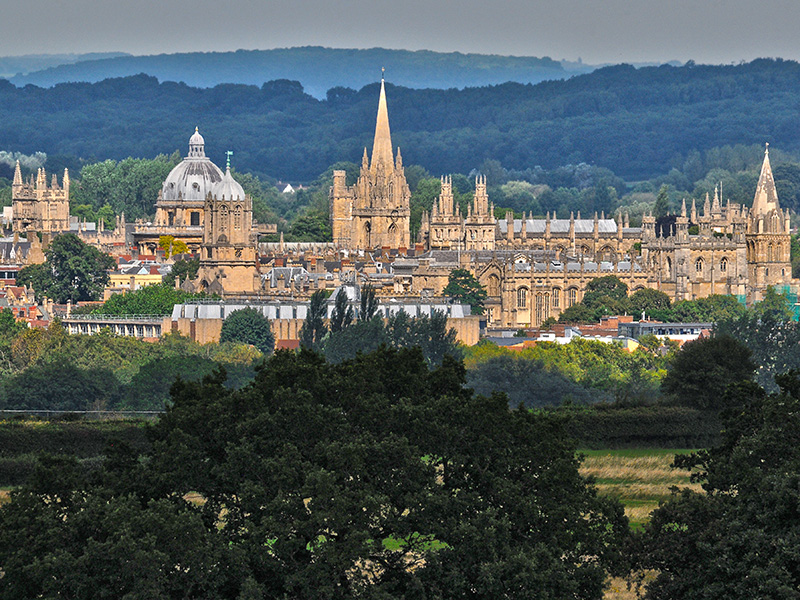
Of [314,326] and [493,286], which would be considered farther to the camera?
[493,286]

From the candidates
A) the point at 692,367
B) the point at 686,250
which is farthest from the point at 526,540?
the point at 686,250

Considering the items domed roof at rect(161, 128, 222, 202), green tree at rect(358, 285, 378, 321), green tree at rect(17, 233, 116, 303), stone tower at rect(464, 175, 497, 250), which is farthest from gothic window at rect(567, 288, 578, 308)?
domed roof at rect(161, 128, 222, 202)

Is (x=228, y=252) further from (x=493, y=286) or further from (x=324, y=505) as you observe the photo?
(x=324, y=505)

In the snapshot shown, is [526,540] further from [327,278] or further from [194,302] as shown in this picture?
[327,278]

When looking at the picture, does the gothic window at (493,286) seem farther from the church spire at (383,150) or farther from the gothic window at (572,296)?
the church spire at (383,150)

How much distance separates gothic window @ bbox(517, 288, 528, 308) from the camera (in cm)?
10838

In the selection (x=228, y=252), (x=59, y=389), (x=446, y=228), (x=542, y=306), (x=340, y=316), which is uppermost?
(x=446, y=228)

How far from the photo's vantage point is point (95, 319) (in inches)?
3681

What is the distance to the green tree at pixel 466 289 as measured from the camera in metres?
102

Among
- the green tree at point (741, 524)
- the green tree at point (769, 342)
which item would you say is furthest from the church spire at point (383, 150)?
the green tree at point (741, 524)

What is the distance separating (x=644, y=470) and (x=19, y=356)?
34.2 m

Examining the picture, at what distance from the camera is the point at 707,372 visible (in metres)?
58.8

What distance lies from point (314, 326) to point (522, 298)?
30.7 m

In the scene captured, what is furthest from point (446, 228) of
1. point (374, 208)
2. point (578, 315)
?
point (578, 315)
